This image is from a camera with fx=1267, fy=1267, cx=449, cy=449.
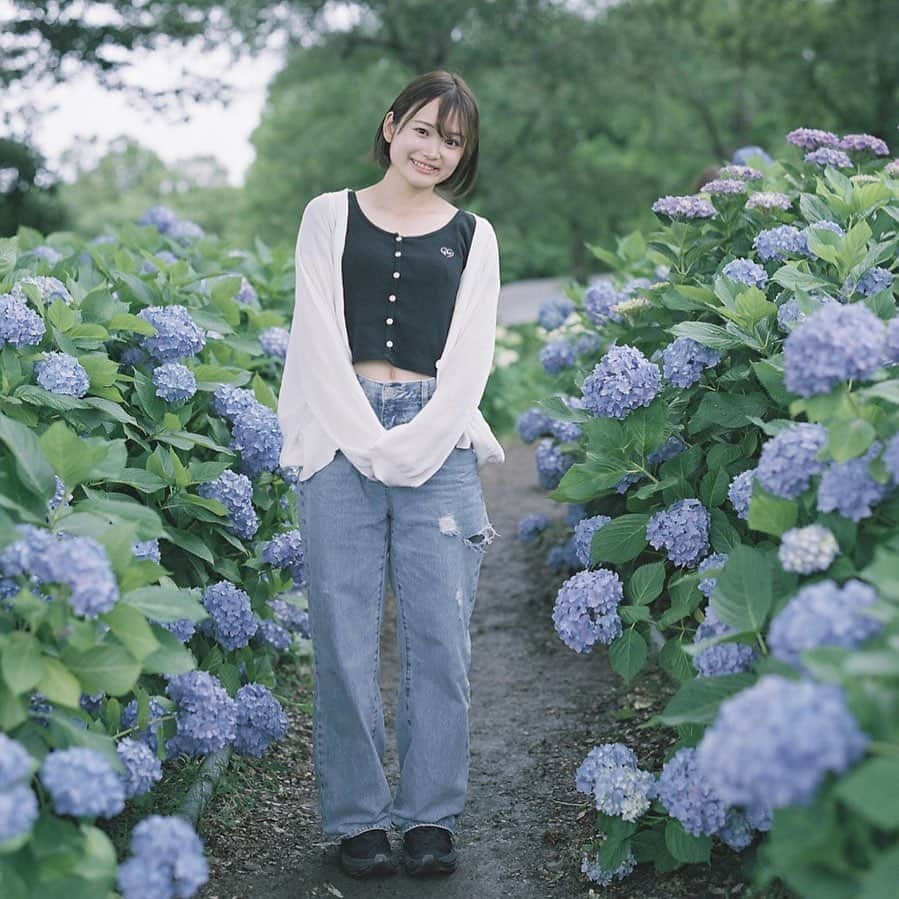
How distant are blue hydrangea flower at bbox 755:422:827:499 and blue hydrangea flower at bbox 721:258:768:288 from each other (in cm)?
95

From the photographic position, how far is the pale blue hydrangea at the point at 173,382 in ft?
11.1

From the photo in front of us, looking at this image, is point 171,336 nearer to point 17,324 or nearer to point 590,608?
point 17,324

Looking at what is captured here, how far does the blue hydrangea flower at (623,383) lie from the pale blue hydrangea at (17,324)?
4.50ft

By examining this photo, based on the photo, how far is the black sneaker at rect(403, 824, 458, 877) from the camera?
2.98 meters

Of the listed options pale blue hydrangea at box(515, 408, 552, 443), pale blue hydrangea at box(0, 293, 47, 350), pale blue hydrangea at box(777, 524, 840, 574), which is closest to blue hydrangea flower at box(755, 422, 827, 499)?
pale blue hydrangea at box(777, 524, 840, 574)

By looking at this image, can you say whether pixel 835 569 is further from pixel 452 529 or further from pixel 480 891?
pixel 480 891

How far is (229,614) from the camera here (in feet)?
11.0

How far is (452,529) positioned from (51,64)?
10771 millimetres

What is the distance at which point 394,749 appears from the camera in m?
3.93

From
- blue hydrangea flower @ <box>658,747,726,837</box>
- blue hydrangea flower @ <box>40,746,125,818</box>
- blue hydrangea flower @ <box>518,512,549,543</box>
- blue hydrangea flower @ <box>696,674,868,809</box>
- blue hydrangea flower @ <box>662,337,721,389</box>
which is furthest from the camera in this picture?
blue hydrangea flower @ <box>518,512,549,543</box>

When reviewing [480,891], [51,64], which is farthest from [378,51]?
[480,891]

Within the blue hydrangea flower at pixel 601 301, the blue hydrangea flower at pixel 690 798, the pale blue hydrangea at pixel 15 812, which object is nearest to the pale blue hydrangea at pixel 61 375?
the pale blue hydrangea at pixel 15 812

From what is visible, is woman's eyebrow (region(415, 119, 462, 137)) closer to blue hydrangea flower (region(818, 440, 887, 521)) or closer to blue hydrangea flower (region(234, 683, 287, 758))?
blue hydrangea flower (region(818, 440, 887, 521))

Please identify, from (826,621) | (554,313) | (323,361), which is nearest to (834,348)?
(826,621)
